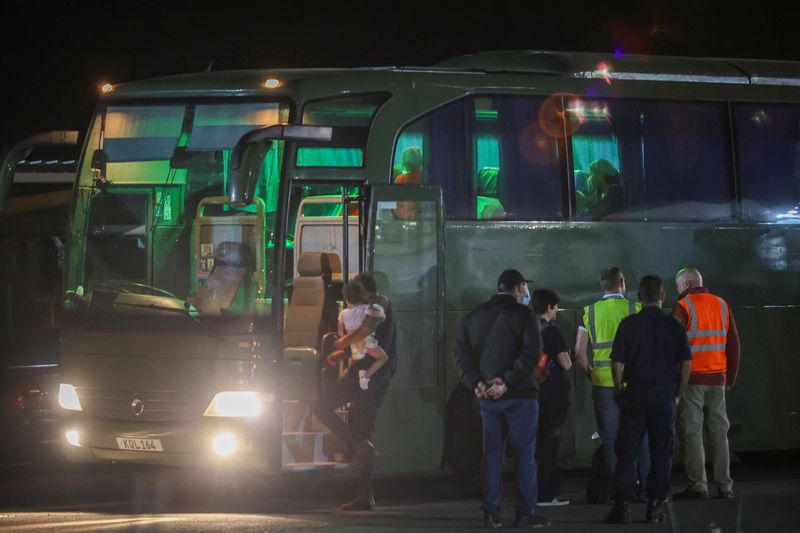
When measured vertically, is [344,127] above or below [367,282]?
above

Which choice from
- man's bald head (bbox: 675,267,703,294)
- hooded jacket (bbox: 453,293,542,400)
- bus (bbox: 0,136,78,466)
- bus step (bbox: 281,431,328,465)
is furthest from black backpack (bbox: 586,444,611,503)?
bus (bbox: 0,136,78,466)

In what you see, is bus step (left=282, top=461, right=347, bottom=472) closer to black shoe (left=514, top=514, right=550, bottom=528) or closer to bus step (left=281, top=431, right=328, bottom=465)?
bus step (left=281, top=431, right=328, bottom=465)

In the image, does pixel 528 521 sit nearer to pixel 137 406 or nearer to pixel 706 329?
pixel 706 329

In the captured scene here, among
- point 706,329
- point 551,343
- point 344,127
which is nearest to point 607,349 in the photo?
point 551,343

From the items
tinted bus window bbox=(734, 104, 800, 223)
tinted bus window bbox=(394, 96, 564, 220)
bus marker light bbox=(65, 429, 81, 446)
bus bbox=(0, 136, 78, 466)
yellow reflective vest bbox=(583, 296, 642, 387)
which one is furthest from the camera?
tinted bus window bbox=(734, 104, 800, 223)

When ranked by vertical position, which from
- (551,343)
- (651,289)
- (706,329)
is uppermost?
(651,289)

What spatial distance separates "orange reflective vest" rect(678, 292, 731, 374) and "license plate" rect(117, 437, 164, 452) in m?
4.69

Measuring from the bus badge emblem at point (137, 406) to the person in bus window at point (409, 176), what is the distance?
281 cm

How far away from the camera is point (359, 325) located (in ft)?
35.6

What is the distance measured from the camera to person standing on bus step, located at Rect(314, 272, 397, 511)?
1049cm

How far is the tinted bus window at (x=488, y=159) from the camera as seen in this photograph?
1185cm

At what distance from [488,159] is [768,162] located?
3.19m

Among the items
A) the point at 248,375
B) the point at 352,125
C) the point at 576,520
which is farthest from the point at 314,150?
the point at 576,520

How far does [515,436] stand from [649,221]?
3.86 m
